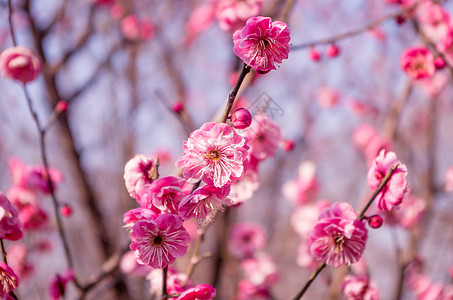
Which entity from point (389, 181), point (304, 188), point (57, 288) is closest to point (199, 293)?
point (389, 181)

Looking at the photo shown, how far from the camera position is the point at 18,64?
54.7 inches

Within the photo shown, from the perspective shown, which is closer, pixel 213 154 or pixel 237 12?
pixel 213 154

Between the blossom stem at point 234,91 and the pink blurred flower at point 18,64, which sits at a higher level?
the blossom stem at point 234,91

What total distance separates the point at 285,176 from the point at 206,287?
4.84 meters

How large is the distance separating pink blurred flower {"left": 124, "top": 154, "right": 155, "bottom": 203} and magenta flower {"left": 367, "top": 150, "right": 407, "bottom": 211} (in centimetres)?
65

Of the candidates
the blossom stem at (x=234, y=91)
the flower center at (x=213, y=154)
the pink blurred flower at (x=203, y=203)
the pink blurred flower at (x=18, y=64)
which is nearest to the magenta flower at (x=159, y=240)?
the pink blurred flower at (x=203, y=203)

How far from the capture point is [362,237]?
3.41 ft

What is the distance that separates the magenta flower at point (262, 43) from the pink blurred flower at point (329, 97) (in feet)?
11.5

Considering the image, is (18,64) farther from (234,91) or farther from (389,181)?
(389,181)

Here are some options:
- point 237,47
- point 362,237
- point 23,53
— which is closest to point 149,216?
point 237,47

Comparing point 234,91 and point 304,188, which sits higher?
point 234,91

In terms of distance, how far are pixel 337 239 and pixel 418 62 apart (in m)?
0.94

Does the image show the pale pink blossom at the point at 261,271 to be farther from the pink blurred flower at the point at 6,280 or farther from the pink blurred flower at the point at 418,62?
the pink blurred flower at the point at 6,280

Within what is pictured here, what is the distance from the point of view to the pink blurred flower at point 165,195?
878 mm
